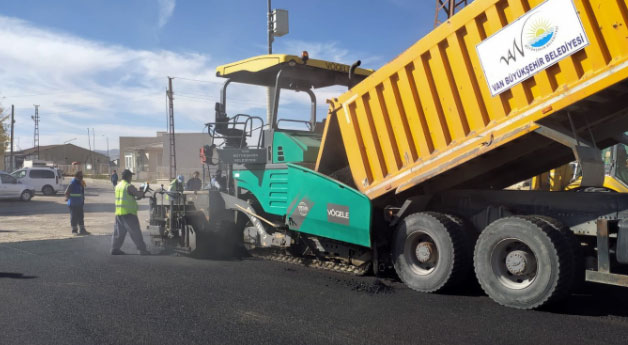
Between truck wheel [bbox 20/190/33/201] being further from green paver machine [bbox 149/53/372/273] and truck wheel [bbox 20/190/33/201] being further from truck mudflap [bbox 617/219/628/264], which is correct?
truck mudflap [bbox 617/219/628/264]

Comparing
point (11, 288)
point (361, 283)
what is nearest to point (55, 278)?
point (11, 288)

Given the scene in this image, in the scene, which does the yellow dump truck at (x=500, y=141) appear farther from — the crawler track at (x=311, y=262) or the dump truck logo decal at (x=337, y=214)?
the crawler track at (x=311, y=262)

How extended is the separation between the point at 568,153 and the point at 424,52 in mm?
1897

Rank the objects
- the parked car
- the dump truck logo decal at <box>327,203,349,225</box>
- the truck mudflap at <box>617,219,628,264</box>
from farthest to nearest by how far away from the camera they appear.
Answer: the parked car, the dump truck logo decal at <box>327,203,349,225</box>, the truck mudflap at <box>617,219,628,264</box>

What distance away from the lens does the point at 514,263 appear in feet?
14.5

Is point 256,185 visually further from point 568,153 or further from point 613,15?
point 613,15

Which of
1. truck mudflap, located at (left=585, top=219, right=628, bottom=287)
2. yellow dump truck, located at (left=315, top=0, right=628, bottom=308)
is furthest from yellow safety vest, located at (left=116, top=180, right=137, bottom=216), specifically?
truck mudflap, located at (left=585, top=219, right=628, bottom=287)

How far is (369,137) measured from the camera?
5.62 metres

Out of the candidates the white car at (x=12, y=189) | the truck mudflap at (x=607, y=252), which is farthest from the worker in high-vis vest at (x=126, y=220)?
the white car at (x=12, y=189)

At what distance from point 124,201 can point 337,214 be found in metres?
4.30

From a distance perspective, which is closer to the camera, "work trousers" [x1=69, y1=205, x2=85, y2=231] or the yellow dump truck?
the yellow dump truck

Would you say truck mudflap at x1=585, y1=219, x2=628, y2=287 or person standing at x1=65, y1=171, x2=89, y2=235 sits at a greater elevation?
person standing at x1=65, y1=171, x2=89, y2=235

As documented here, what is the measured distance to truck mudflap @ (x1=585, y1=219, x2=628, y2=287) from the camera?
158 inches

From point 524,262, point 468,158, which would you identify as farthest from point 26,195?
point 524,262
